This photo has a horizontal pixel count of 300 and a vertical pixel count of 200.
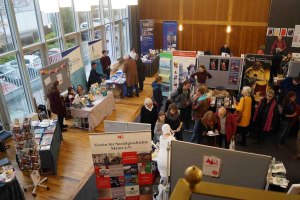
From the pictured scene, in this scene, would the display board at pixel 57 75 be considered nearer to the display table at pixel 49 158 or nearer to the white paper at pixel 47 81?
the white paper at pixel 47 81

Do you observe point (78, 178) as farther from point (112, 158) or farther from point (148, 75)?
point (148, 75)

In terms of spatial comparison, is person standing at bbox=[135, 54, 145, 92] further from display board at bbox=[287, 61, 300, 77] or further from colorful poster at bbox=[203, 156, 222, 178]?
colorful poster at bbox=[203, 156, 222, 178]

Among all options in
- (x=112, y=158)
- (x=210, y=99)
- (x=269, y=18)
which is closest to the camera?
(x=112, y=158)

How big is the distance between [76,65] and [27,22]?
193 centimetres

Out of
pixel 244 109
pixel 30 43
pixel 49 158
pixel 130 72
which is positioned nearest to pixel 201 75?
pixel 244 109

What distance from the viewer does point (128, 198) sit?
4414 millimetres

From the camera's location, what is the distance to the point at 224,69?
28.3ft

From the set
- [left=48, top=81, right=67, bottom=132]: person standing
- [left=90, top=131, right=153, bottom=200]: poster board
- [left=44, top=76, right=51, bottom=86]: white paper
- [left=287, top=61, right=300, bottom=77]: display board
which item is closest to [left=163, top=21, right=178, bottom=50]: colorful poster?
[left=287, top=61, right=300, bottom=77]: display board

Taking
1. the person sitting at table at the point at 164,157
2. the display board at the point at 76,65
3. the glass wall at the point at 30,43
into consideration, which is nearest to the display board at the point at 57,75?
the display board at the point at 76,65

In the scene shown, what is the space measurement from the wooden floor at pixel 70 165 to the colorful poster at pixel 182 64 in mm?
1716

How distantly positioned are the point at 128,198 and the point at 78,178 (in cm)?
144

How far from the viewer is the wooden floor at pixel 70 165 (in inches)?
198

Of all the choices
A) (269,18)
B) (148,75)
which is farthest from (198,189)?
(269,18)

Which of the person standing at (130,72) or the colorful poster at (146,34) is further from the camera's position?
the colorful poster at (146,34)
